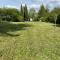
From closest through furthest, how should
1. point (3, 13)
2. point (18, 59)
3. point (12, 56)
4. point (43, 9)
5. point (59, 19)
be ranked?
point (18, 59), point (12, 56), point (59, 19), point (3, 13), point (43, 9)

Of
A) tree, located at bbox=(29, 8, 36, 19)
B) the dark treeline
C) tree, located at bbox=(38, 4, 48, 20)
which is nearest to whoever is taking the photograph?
the dark treeline

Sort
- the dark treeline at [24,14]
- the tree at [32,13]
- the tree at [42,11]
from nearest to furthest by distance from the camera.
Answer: the dark treeline at [24,14] → the tree at [42,11] → the tree at [32,13]

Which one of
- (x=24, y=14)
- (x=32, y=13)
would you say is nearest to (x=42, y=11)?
(x=32, y=13)

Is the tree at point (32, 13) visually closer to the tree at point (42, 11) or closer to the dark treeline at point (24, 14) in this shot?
the dark treeline at point (24, 14)

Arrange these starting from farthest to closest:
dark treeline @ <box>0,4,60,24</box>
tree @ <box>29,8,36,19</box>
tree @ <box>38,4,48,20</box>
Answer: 1. tree @ <box>29,8,36,19</box>
2. tree @ <box>38,4,48,20</box>
3. dark treeline @ <box>0,4,60,24</box>

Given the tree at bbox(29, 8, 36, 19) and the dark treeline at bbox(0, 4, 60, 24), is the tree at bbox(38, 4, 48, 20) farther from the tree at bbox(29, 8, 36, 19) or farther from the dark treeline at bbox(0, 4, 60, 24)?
the tree at bbox(29, 8, 36, 19)

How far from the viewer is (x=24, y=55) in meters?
11.1

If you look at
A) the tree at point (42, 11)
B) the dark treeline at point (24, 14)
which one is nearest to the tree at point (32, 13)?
the dark treeline at point (24, 14)

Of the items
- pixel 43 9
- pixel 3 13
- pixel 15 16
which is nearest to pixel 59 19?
pixel 15 16

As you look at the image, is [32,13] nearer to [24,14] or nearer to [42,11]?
[42,11]

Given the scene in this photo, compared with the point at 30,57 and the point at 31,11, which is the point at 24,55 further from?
the point at 31,11

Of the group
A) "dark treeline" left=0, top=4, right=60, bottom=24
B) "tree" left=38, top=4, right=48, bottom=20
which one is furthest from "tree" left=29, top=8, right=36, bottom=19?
"tree" left=38, top=4, right=48, bottom=20

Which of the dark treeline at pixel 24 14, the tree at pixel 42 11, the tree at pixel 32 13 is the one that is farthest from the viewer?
A: the tree at pixel 32 13

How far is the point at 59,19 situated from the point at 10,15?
26561 mm
